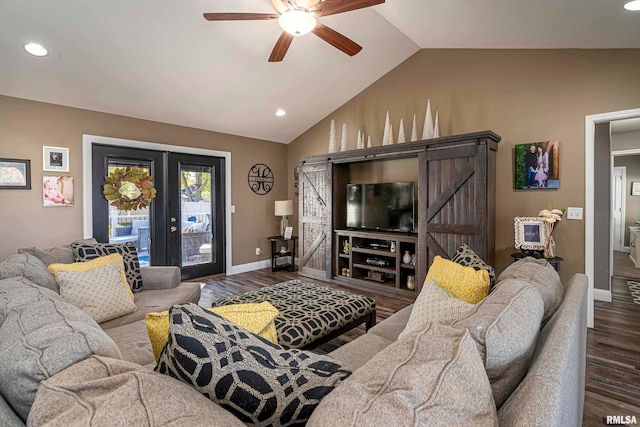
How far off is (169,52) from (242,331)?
351cm

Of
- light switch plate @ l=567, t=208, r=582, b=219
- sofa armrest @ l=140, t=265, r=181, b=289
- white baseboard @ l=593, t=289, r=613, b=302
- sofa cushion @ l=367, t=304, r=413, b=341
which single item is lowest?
white baseboard @ l=593, t=289, r=613, b=302

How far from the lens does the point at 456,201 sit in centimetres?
362

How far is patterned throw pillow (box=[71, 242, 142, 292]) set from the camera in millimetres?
2574

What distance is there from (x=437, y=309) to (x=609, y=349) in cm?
239

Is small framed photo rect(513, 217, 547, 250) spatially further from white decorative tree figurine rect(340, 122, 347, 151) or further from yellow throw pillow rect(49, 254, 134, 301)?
yellow throw pillow rect(49, 254, 134, 301)

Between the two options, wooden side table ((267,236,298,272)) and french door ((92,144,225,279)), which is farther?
wooden side table ((267,236,298,272))

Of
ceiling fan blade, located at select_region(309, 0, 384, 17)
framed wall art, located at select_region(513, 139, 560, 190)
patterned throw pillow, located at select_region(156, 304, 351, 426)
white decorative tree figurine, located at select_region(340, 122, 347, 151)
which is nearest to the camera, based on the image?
patterned throw pillow, located at select_region(156, 304, 351, 426)

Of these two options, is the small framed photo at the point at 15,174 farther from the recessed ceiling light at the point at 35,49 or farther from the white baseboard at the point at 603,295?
the white baseboard at the point at 603,295

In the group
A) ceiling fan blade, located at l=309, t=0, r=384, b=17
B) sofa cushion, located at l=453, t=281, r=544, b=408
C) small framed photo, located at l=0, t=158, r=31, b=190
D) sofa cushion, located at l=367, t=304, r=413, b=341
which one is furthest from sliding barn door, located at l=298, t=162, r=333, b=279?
sofa cushion, located at l=453, t=281, r=544, b=408

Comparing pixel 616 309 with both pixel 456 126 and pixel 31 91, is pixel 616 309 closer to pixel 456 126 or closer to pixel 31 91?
pixel 456 126

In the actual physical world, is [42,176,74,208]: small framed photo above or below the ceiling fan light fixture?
below

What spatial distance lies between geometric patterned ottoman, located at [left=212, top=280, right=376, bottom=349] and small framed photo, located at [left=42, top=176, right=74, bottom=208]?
9.17ft

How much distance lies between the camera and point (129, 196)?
394 cm

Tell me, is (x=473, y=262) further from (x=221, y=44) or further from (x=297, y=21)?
(x=221, y=44)
